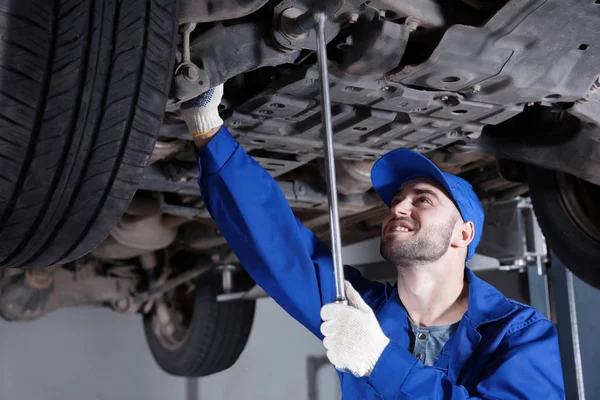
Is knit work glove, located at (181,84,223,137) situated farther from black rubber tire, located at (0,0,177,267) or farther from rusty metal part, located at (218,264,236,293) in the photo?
rusty metal part, located at (218,264,236,293)

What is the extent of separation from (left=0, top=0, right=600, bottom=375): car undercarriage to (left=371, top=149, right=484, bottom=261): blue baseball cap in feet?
0.18

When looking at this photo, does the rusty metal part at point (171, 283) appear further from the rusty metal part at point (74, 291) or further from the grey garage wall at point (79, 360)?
the grey garage wall at point (79, 360)

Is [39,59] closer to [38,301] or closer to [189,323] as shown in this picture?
[38,301]

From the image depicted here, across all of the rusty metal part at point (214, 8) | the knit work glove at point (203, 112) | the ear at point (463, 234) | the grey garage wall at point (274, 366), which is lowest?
the grey garage wall at point (274, 366)

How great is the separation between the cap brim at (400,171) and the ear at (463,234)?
8 cm

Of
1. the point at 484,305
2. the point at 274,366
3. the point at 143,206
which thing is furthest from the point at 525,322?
the point at 274,366

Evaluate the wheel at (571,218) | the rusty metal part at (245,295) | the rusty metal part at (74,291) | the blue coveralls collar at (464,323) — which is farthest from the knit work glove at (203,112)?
the rusty metal part at (74,291)

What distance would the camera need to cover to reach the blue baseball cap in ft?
5.13

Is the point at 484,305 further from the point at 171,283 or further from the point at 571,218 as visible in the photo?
the point at 171,283

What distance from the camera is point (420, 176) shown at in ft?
5.42

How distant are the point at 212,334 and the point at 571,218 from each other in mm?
1686

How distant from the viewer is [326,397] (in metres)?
4.54

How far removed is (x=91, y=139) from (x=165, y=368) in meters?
2.47

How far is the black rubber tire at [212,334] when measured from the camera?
3.07 m
